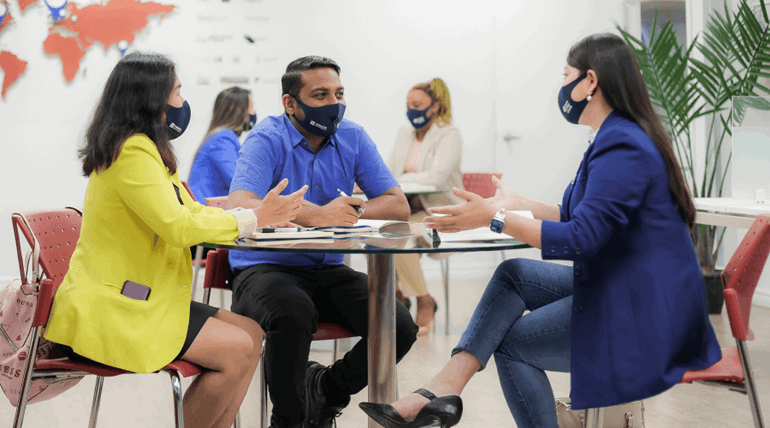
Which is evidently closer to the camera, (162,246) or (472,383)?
(162,246)

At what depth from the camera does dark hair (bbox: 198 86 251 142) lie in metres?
4.11

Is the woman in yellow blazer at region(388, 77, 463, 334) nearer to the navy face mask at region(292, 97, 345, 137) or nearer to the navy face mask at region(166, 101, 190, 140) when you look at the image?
the navy face mask at region(292, 97, 345, 137)

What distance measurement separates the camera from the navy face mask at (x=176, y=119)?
1.99 m

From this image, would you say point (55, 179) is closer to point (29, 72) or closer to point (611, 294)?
point (29, 72)

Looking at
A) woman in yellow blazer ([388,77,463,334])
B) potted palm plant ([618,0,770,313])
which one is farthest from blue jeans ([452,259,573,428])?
potted palm plant ([618,0,770,313])

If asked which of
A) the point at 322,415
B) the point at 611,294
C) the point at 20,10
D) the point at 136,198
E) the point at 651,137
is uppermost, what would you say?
the point at 20,10

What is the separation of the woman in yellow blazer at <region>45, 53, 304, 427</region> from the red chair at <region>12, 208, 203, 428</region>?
0.03 m

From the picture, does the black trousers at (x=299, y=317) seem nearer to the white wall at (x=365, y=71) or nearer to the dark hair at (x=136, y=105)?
the dark hair at (x=136, y=105)

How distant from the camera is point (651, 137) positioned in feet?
5.40

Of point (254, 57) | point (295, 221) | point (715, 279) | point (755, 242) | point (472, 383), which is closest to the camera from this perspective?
point (755, 242)

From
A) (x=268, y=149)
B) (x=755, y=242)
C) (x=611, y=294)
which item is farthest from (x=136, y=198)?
(x=755, y=242)

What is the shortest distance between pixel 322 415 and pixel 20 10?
411 cm

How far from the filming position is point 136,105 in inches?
71.3

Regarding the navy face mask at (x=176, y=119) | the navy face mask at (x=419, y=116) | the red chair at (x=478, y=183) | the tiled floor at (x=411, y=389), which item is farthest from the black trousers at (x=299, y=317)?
the navy face mask at (x=419, y=116)
